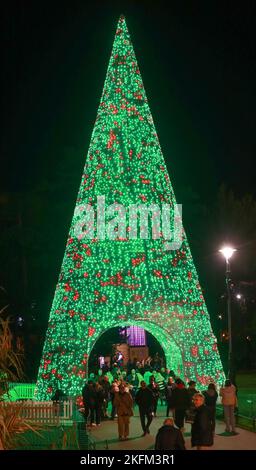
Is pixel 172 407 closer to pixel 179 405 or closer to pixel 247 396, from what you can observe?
pixel 179 405

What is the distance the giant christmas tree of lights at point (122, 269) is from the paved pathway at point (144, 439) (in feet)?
13.2

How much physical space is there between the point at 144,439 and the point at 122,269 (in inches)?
326

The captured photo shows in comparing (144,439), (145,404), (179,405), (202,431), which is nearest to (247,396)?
(179,405)

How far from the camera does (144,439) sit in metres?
16.0

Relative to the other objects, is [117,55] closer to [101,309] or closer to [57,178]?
[101,309]

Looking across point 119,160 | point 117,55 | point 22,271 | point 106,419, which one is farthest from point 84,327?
point 22,271

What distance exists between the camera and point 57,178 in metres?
40.1

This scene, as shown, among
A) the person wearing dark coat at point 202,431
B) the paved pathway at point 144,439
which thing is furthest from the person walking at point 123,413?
the person wearing dark coat at point 202,431

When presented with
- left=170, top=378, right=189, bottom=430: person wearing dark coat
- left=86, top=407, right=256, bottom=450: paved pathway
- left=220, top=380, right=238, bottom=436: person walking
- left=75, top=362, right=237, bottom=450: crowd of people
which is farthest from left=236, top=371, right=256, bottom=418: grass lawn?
left=170, top=378, right=189, bottom=430: person wearing dark coat

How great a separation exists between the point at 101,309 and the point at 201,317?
3.10 m

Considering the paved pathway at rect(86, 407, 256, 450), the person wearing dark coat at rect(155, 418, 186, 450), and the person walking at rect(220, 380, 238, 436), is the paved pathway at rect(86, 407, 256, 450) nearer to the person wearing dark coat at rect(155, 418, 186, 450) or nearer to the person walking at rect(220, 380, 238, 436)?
the person walking at rect(220, 380, 238, 436)

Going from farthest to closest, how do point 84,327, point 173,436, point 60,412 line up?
point 84,327
point 60,412
point 173,436

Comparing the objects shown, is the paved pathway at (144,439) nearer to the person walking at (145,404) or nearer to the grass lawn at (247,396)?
the person walking at (145,404)

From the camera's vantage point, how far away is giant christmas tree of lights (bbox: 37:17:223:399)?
23.2m
